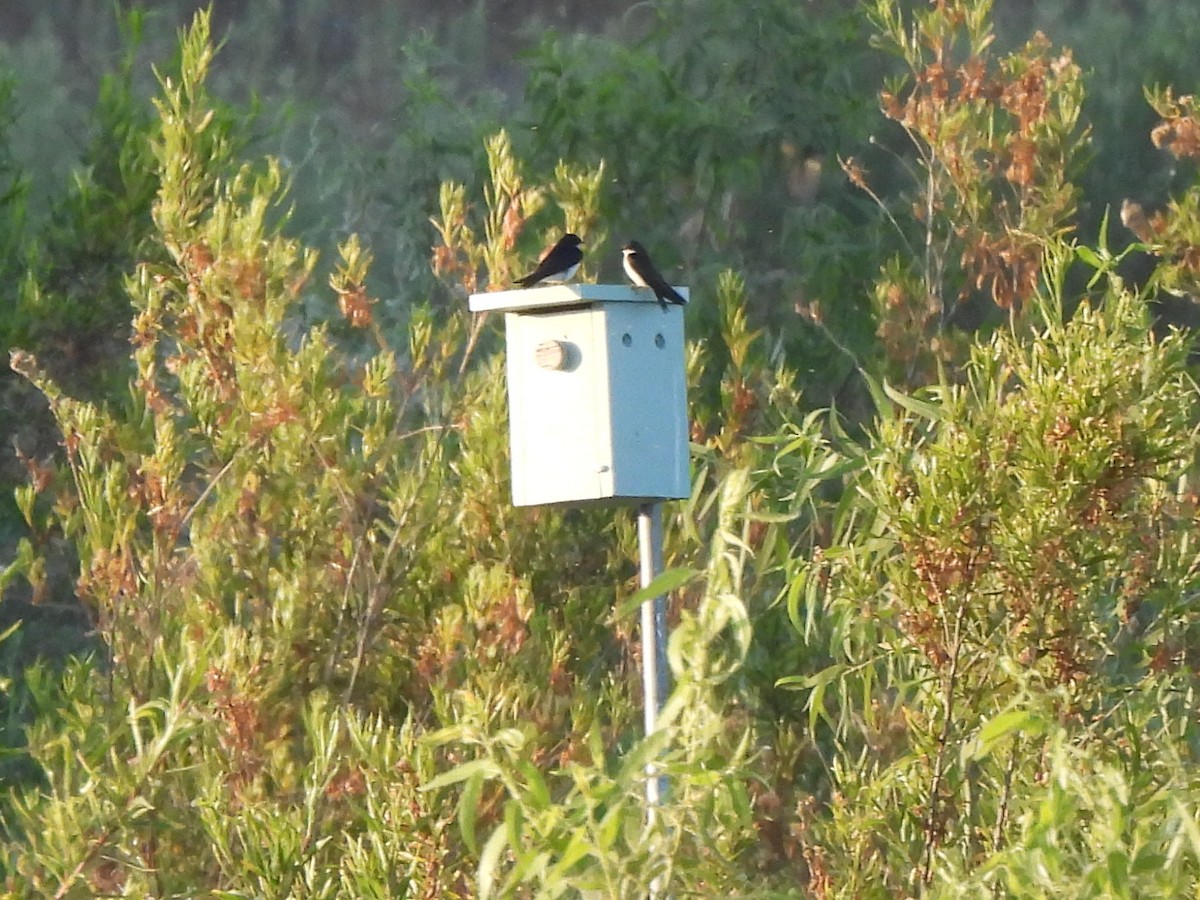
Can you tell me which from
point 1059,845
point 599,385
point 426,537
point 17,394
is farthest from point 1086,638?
point 17,394

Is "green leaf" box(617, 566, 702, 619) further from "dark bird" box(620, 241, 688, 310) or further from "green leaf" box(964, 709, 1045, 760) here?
"dark bird" box(620, 241, 688, 310)

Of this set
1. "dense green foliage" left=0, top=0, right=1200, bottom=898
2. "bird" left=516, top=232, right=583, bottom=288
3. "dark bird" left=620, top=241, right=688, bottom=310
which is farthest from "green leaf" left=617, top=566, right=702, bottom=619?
"bird" left=516, top=232, right=583, bottom=288

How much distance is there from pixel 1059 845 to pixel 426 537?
2.71m

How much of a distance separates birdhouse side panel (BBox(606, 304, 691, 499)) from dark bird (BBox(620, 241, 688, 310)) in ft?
0.11

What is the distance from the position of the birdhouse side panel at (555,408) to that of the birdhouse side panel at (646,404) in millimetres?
39

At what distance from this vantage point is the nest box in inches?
185

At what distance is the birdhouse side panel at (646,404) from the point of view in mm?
4668

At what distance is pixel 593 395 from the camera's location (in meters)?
4.80

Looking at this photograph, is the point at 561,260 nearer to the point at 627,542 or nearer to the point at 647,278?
the point at 647,278

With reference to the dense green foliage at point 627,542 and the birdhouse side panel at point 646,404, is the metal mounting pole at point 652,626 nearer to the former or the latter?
the birdhouse side panel at point 646,404

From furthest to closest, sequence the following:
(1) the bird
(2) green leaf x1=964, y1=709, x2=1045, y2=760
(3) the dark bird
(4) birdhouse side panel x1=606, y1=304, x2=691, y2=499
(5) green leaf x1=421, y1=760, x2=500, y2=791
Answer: (1) the bird → (3) the dark bird → (4) birdhouse side panel x1=606, y1=304, x2=691, y2=499 → (2) green leaf x1=964, y1=709, x2=1045, y2=760 → (5) green leaf x1=421, y1=760, x2=500, y2=791

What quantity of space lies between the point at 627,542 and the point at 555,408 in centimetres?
111

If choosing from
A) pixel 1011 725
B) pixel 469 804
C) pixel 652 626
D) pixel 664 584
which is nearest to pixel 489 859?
pixel 469 804

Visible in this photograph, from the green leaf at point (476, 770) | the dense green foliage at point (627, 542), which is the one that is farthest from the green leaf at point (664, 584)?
the green leaf at point (476, 770)
